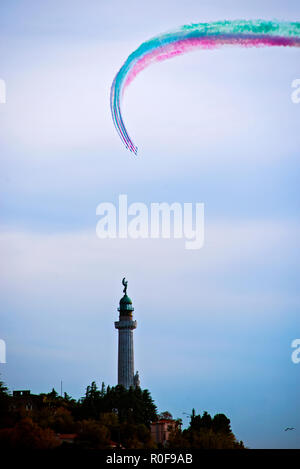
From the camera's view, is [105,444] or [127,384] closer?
[105,444]

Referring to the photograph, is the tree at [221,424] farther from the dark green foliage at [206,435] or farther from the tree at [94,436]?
the tree at [94,436]

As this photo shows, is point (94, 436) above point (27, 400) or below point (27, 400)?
below

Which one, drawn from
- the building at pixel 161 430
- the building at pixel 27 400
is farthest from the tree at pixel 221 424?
the building at pixel 27 400

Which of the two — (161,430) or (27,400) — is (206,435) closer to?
(161,430)

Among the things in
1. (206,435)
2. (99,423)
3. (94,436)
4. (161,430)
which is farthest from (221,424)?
(94,436)

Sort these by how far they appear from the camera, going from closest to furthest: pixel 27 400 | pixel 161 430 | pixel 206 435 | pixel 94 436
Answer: pixel 94 436 → pixel 206 435 → pixel 161 430 → pixel 27 400

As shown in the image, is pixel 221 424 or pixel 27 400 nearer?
pixel 221 424

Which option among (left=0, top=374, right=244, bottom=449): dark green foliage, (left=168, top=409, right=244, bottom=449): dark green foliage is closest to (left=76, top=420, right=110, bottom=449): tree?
(left=0, top=374, right=244, bottom=449): dark green foliage

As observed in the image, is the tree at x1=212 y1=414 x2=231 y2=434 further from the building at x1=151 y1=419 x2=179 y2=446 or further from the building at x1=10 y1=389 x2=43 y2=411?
the building at x1=10 y1=389 x2=43 y2=411
